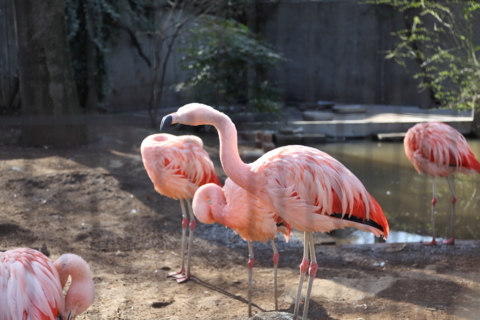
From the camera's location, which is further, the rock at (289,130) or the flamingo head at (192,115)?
the rock at (289,130)

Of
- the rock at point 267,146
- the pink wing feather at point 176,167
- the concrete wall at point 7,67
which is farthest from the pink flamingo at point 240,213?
the concrete wall at point 7,67

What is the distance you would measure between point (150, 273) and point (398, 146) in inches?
201

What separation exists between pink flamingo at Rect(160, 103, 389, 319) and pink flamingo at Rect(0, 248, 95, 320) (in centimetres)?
75

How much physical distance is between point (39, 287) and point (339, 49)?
925 cm

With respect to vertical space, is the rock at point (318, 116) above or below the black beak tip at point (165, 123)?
below

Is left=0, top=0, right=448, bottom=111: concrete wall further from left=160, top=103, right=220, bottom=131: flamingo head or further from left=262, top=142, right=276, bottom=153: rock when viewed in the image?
left=160, top=103, right=220, bottom=131: flamingo head

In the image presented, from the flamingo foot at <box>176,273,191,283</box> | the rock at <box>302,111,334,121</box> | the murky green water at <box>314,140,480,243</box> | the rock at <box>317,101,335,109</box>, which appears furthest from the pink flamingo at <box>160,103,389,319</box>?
the rock at <box>317,101,335,109</box>

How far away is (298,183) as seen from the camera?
2.16 metres

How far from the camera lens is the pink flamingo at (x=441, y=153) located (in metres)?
3.68

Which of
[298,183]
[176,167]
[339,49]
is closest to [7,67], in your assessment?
[176,167]

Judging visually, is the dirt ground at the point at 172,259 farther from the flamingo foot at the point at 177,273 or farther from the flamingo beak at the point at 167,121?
the flamingo beak at the point at 167,121

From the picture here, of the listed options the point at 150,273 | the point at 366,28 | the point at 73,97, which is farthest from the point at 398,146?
the point at 150,273

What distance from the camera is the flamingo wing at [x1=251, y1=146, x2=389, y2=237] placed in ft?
7.02

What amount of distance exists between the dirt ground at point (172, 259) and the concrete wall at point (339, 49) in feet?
21.1
